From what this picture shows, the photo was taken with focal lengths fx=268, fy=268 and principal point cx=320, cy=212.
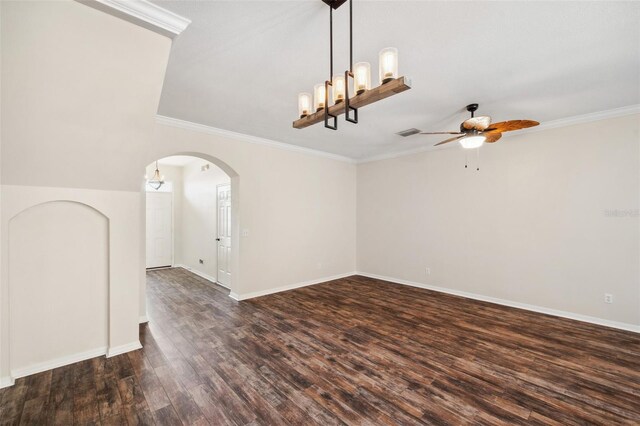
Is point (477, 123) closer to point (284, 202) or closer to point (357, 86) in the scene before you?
point (357, 86)

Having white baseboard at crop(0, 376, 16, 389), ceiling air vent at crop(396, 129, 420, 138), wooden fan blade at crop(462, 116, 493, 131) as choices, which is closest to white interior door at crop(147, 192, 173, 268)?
white baseboard at crop(0, 376, 16, 389)

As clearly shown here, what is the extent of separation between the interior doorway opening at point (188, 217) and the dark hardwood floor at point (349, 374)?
2.14m

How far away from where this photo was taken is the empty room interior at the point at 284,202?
1.94m

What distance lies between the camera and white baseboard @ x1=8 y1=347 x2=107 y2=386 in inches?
97.6

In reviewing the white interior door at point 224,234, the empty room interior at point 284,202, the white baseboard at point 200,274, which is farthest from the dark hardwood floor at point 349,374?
the white baseboard at point 200,274

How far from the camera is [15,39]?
5.48 ft

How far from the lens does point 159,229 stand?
7367 mm

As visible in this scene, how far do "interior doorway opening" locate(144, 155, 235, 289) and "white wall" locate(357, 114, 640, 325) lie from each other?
383cm

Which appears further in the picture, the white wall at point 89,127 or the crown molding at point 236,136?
the crown molding at point 236,136

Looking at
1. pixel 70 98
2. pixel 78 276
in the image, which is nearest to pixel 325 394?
pixel 78 276

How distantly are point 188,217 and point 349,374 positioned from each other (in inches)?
251

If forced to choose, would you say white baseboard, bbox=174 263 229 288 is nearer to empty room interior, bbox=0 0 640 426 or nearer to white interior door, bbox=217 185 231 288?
white interior door, bbox=217 185 231 288

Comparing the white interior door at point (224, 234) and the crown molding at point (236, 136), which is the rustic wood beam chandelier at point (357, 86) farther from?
the white interior door at point (224, 234)

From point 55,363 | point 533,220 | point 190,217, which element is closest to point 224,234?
point 190,217
